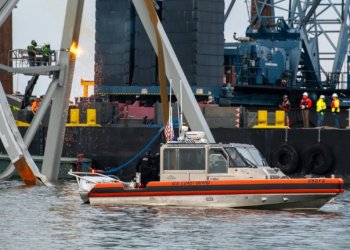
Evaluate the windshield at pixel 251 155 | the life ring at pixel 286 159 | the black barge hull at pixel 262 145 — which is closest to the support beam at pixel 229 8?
the black barge hull at pixel 262 145

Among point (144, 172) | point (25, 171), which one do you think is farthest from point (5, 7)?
point (144, 172)

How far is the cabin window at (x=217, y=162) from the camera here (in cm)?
4175

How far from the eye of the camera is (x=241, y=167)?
41.8m

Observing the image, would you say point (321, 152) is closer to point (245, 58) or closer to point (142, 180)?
point (142, 180)

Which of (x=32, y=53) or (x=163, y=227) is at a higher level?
(x=32, y=53)

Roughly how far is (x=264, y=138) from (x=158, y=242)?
22.5m

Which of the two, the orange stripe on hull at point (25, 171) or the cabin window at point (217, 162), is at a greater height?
the cabin window at point (217, 162)

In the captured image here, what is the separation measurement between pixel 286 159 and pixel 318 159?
122 centimetres

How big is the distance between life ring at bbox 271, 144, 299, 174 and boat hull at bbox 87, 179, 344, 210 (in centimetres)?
1373

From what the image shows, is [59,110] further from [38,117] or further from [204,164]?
[204,164]

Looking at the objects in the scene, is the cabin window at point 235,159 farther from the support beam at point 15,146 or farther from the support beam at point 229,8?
the support beam at point 229,8

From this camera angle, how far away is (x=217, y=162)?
41.8 m

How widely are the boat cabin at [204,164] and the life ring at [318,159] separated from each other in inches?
515

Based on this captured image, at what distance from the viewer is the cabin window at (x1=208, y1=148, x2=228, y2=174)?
137 ft
